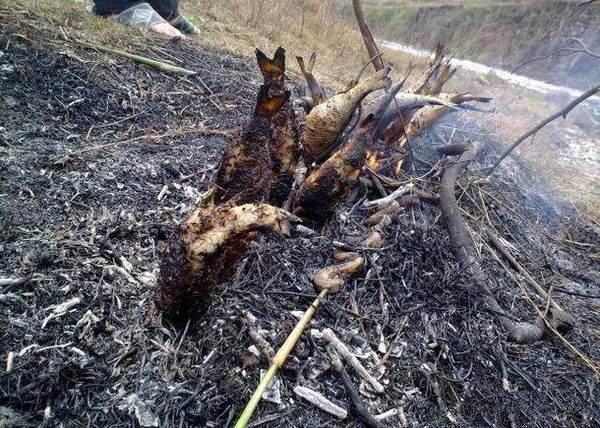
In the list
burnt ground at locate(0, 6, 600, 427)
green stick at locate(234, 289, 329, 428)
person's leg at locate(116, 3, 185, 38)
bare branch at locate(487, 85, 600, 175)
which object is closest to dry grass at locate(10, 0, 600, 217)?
person's leg at locate(116, 3, 185, 38)

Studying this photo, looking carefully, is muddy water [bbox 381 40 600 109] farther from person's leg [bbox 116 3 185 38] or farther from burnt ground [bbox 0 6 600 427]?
burnt ground [bbox 0 6 600 427]

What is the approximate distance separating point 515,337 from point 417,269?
2.45ft

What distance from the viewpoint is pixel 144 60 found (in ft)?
12.8

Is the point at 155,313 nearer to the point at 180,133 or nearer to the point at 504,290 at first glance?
the point at 180,133

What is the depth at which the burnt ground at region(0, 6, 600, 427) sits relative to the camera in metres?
1.55

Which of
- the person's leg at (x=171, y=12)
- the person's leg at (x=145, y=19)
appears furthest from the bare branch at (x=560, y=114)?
the person's leg at (x=171, y=12)

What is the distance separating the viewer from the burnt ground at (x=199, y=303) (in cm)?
155

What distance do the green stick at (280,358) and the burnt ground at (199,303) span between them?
0.20 feet

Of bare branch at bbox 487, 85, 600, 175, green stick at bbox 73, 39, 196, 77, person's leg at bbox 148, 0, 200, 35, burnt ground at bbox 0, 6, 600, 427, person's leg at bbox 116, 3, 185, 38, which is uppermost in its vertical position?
bare branch at bbox 487, 85, 600, 175

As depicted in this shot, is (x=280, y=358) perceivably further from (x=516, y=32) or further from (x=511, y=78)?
(x=516, y=32)

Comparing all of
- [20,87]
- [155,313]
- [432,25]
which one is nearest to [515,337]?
[155,313]

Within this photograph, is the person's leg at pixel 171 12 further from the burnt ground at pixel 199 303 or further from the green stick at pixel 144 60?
the burnt ground at pixel 199 303

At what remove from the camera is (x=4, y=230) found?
6.35 ft

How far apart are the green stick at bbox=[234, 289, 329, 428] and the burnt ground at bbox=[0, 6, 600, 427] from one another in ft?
0.20
